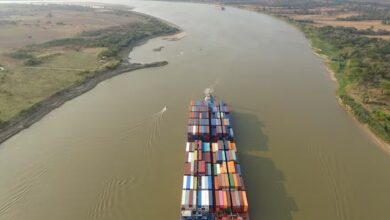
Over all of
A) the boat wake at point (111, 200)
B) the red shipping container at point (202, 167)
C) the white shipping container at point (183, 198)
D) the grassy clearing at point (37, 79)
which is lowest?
the boat wake at point (111, 200)

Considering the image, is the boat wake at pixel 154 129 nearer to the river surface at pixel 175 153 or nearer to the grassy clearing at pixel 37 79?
the river surface at pixel 175 153

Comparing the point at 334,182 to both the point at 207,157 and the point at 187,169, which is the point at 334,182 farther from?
the point at 187,169

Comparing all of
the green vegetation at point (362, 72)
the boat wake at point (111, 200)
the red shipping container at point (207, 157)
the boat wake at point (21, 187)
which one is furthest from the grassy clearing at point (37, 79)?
the green vegetation at point (362, 72)

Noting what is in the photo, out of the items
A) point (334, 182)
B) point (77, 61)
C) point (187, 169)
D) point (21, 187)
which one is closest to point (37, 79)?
point (77, 61)

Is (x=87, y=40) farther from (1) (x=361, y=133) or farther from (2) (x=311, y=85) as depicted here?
(1) (x=361, y=133)

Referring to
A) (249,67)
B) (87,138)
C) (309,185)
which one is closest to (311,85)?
(249,67)
